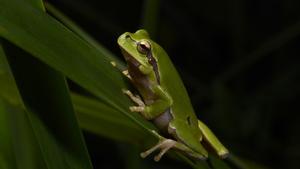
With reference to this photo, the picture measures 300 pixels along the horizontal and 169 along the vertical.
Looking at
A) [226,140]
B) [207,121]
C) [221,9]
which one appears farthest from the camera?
[221,9]

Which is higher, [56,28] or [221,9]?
[221,9]

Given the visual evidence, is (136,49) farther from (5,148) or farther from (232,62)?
(232,62)

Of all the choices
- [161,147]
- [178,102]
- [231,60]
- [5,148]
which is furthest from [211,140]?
[231,60]

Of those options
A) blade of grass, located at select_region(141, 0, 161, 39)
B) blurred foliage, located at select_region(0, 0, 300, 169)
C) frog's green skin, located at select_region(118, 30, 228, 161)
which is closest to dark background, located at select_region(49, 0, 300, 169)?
blurred foliage, located at select_region(0, 0, 300, 169)

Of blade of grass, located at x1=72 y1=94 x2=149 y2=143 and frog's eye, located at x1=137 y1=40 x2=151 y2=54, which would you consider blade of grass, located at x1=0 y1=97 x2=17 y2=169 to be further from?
frog's eye, located at x1=137 y1=40 x2=151 y2=54

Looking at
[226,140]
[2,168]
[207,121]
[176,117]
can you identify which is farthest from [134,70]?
[207,121]

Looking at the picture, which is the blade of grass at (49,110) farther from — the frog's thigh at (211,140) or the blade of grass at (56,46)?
the frog's thigh at (211,140)

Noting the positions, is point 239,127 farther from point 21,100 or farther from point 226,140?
point 21,100
